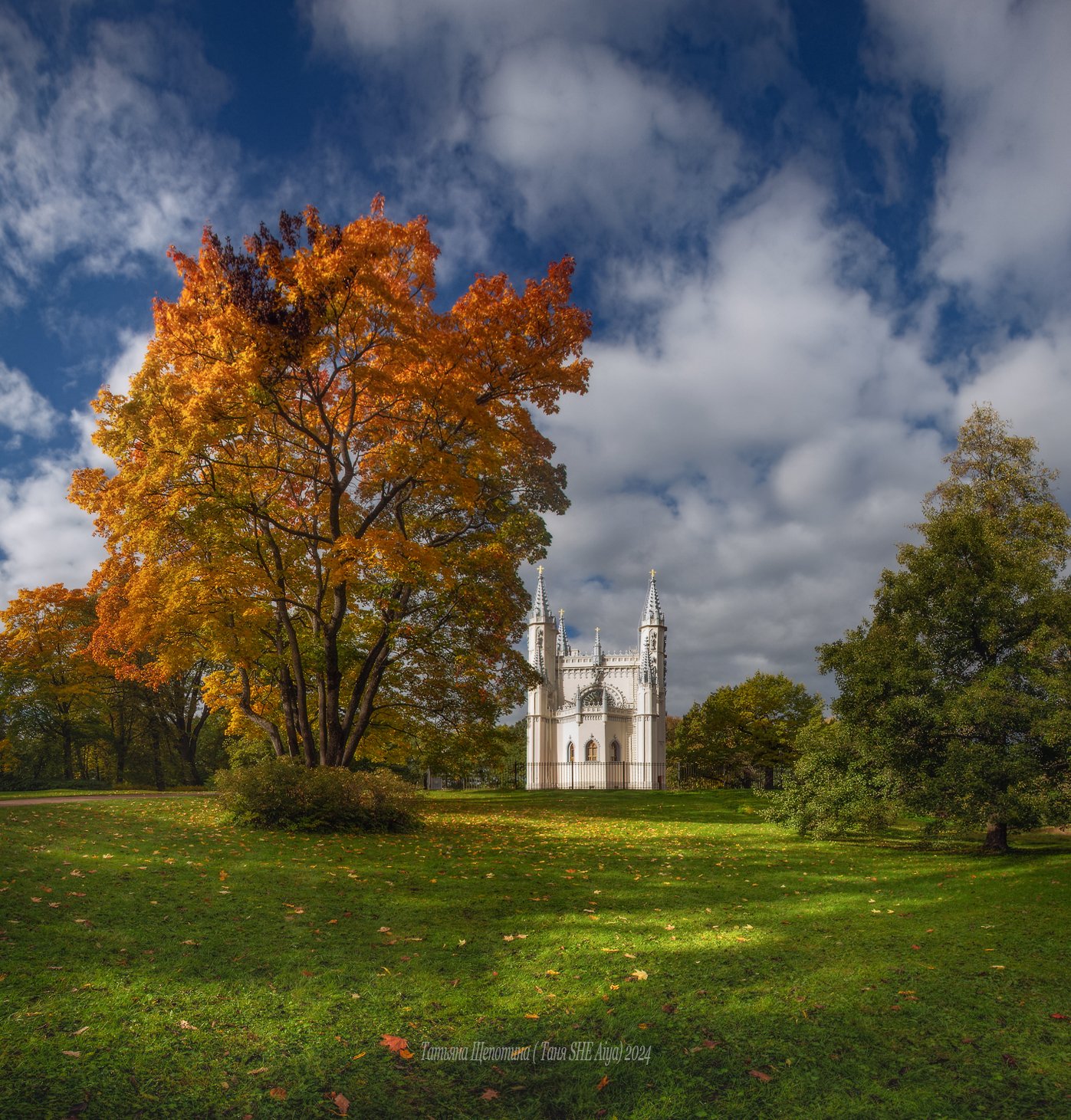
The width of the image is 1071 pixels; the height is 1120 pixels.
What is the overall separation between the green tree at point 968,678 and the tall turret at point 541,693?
41.7 m

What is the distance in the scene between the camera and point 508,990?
537cm

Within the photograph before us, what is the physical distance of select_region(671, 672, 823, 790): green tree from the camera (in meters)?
45.7

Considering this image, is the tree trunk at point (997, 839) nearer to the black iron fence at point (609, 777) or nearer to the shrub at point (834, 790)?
the shrub at point (834, 790)

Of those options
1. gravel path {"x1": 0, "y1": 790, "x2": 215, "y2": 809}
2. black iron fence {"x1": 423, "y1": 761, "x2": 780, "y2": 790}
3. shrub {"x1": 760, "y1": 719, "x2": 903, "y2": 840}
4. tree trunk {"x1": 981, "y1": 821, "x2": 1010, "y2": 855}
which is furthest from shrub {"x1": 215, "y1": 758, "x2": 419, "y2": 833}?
black iron fence {"x1": 423, "y1": 761, "x2": 780, "y2": 790}

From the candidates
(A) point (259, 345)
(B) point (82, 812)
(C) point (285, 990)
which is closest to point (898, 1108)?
(C) point (285, 990)

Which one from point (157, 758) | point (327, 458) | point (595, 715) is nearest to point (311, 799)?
point (327, 458)

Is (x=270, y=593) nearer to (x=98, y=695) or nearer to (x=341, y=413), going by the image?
(x=341, y=413)

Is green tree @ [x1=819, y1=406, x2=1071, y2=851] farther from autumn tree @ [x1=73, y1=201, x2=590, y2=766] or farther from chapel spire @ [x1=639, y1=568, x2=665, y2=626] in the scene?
chapel spire @ [x1=639, y1=568, x2=665, y2=626]

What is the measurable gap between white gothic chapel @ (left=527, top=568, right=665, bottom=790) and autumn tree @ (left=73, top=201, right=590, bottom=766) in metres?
38.0

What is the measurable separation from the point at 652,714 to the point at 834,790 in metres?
40.9

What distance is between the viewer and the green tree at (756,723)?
1797 inches

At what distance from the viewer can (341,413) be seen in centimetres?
1568

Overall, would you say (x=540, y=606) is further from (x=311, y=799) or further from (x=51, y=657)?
(x=311, y=799)

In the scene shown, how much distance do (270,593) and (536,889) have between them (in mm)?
9882
